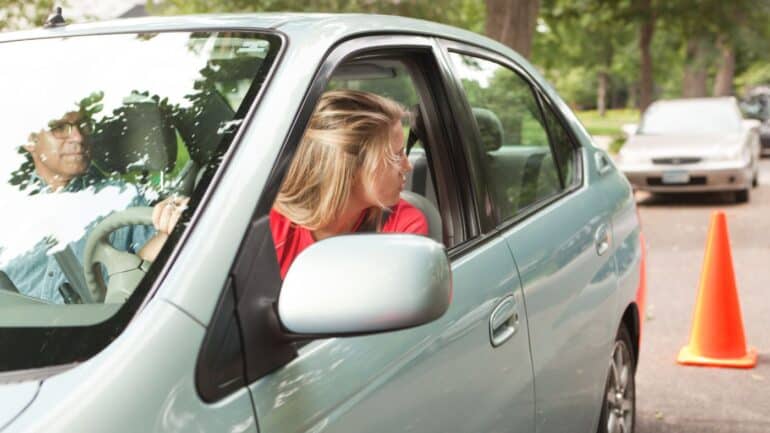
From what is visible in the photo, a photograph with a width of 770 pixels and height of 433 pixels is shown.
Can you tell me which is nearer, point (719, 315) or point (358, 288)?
point (358, 288)

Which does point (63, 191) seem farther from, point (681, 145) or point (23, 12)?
point (681, 145)

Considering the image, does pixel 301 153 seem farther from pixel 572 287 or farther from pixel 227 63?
pixel 572 287

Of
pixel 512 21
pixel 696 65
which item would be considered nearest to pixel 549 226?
pixel 512 21

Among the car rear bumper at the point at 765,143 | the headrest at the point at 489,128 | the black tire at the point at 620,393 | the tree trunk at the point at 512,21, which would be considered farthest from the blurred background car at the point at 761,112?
the headrest at the point at 489,128

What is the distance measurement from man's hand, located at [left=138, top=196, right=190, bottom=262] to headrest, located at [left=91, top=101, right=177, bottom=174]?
0.17 meters

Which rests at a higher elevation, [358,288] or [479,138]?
[358,288]

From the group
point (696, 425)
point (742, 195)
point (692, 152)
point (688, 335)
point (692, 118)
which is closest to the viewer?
point (696, 425)

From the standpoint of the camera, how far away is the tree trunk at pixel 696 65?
2822 centimetres

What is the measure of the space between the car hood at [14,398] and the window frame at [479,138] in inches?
Result: 53.9

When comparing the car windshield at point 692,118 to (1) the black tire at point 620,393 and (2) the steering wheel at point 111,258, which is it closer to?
(1) the black tire at point 620,393

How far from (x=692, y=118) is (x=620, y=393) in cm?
1189

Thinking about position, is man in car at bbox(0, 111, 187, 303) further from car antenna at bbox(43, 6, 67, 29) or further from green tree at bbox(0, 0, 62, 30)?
green tree at bbox(0, 0, 62, 30)

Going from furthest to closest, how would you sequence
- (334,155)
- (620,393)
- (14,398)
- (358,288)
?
(620,393)
(334,155)
(358,288)
(14,398)

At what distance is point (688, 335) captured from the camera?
650 centimetres
